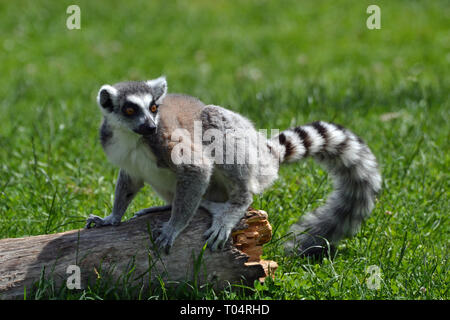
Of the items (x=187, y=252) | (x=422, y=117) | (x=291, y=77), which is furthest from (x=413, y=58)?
(x=187, y=252)

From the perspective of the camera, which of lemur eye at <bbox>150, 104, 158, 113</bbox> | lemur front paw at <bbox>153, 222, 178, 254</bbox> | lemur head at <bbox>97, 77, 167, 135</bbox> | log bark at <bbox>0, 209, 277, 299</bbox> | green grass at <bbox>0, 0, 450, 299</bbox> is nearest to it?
log bark at <bbox>0, 209, 277, 299</bbox>

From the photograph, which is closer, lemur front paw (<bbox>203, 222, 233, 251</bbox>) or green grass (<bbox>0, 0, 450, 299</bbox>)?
lemur front paw (<bbox>203, 222, 233, 251</bbox>)

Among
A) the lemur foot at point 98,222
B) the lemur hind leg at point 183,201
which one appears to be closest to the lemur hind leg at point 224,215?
the lemur hind leg at point 183,201

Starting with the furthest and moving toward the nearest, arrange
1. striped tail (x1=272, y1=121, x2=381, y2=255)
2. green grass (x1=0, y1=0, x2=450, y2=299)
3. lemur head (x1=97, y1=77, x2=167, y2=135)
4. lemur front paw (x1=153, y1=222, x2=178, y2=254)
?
striped tail (x1=272, y1=121, x2=381, y2=255)
green grass (x1=0, y1=0, x2=450, y2=299)
lemur head (x1=97, y1=77, x2=167, y2=135)
lemur front paw (x1=153, y1=222, x2=178, y2=254)

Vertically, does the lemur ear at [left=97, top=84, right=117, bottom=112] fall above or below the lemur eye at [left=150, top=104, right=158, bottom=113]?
above

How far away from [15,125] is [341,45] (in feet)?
19.7

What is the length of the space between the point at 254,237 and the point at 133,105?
1.18m

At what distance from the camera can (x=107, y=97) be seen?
3.83 metres


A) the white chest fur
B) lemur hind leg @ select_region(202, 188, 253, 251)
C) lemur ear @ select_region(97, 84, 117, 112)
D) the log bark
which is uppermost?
lemur ear @ select_region(97, 84, 117, 112)

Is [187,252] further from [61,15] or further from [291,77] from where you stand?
[61,15]

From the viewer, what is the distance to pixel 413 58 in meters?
9.30

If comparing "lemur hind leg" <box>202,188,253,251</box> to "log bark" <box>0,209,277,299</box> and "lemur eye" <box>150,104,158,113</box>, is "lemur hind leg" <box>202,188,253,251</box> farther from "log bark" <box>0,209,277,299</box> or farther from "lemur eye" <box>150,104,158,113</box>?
"lemur eye" <box>150,104,158,113</box>

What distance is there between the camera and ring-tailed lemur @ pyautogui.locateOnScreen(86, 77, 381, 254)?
3707 mm

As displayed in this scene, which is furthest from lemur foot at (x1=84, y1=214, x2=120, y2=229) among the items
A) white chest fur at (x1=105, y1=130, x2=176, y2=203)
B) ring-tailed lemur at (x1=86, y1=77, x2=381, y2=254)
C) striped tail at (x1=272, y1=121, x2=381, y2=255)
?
striped tail at (x1=272, y1=121, x2=381, y2=255)
